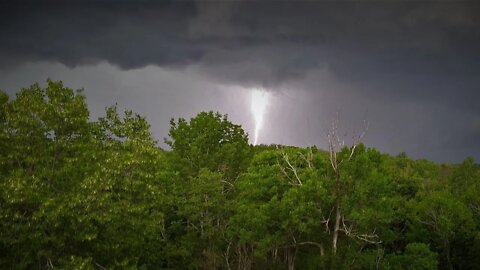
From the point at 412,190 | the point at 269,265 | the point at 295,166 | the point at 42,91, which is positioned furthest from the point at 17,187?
the point at 412,190

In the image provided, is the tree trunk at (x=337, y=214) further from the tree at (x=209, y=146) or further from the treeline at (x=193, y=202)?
the tree at (x=209, y=146)

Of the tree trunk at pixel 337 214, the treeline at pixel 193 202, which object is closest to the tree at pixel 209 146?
the treeline at pixel 193 202

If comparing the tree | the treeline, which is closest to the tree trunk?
the treeline

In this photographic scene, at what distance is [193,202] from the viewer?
53438 mm

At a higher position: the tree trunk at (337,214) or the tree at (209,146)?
the tree at (209,146)

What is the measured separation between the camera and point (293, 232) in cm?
4922

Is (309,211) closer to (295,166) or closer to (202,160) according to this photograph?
(295,166)

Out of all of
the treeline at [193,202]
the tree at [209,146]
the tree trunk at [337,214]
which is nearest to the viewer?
the treeline at [193,202]

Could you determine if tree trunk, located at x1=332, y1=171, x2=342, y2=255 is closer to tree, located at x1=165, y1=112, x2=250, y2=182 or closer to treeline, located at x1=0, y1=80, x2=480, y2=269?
treeline, located at x1=0, y1=80, x2=480, y2=269

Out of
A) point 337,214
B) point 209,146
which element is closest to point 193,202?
point 209,146

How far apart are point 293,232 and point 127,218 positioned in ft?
69.2

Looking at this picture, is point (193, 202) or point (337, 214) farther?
point (193, 202)

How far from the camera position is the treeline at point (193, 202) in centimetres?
2989

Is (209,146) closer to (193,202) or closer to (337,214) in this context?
(193,202)
